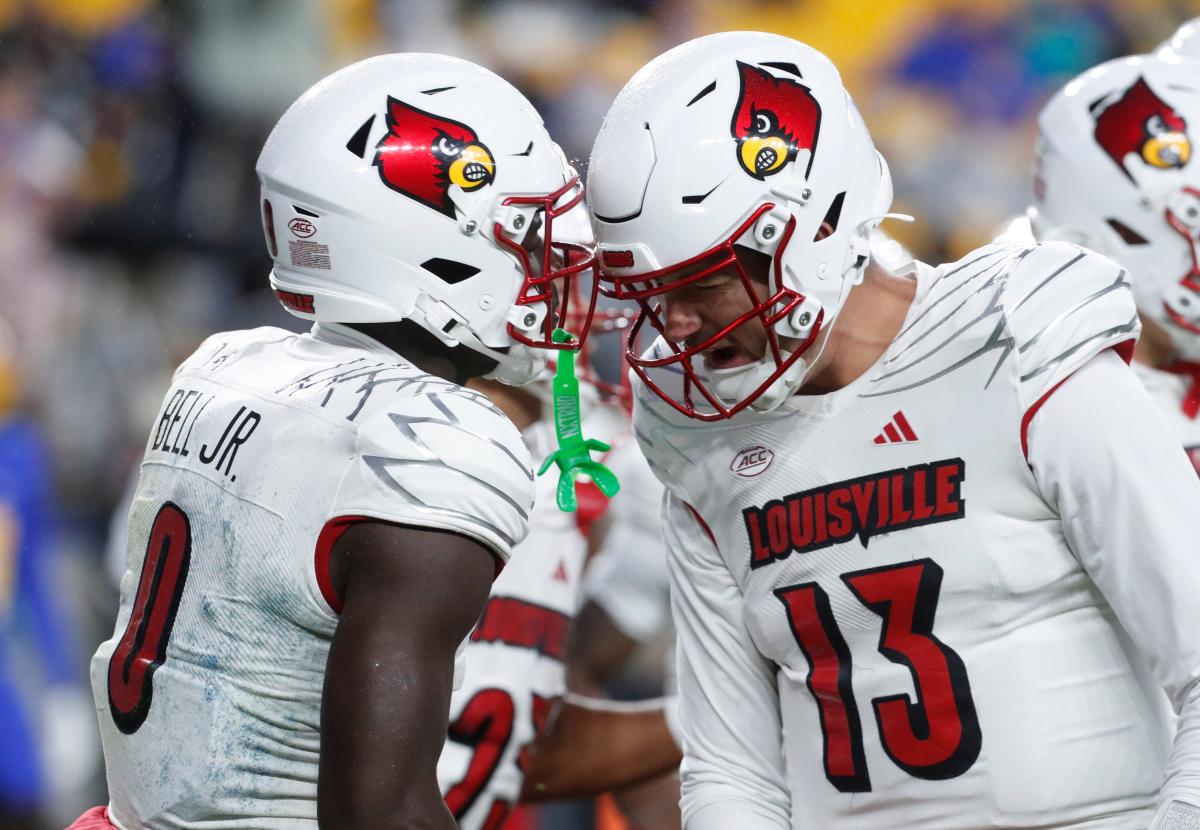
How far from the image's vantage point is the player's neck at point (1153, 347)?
→ 11.0 feet

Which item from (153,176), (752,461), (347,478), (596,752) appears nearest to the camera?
(347,478)

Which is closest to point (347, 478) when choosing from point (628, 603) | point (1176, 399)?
point (1176, 399)

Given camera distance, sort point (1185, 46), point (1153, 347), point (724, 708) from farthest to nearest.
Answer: point (1185, 46) < point (1153, 347) < point (724, 708)

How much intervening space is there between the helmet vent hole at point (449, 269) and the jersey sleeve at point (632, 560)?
1.50 metres

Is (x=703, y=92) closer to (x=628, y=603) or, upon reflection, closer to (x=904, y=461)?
(x=904, y=461)

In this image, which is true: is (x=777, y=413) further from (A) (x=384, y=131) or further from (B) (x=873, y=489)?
(A) (x=384, y=131)

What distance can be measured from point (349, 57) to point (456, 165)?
464cm

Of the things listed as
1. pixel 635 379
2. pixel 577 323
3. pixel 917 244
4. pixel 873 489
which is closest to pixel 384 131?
pixel 635 379

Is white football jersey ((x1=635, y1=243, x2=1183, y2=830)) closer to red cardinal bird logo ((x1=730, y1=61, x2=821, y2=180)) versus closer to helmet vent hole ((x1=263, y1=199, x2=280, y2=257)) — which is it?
red cardinal bird logo ((x1=730, y1=61, x2=821, y2=180))

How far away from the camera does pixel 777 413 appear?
2.23 meters

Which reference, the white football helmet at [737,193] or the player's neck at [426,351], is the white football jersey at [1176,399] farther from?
the player's neck at [426,351]

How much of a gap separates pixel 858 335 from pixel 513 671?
1210mm

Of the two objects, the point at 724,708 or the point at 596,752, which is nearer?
the point at 724,708

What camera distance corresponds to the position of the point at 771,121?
210 cm
